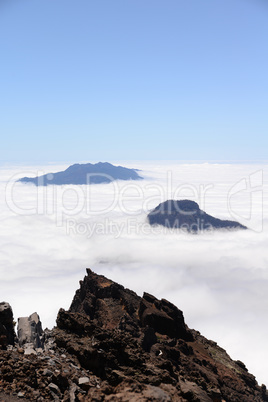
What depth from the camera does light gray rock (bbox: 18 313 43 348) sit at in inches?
964

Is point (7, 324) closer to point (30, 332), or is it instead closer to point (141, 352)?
point (30, 332)

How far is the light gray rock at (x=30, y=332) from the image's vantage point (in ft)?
80.3

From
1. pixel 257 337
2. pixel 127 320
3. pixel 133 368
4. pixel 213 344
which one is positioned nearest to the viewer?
pixel 133 368

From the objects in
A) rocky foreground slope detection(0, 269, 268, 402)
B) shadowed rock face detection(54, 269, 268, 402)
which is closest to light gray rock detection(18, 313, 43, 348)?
rocky foreground slope detection(0, 269, 268, 402)

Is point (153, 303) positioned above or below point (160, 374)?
below

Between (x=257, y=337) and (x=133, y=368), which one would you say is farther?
(x=257, y=337)

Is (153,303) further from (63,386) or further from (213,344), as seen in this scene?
(63,386)

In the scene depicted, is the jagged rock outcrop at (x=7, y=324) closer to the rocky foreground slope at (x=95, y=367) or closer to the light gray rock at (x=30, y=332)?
the rocky foreground slope at (x=95, y=367)

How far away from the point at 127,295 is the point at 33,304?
15269 cm

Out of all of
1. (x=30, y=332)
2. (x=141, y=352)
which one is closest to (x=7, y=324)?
(x=30, y=332)

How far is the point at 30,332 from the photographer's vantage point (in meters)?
25.5

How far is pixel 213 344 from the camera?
60688 millimetres

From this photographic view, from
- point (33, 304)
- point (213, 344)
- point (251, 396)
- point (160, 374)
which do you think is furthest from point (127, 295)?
point (33, 304)

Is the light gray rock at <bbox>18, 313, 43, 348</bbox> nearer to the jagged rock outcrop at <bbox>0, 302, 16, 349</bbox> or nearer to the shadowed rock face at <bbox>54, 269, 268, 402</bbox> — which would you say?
the jagged rock outcrop at <bbox>0, 302, 16, 349</bbox>
